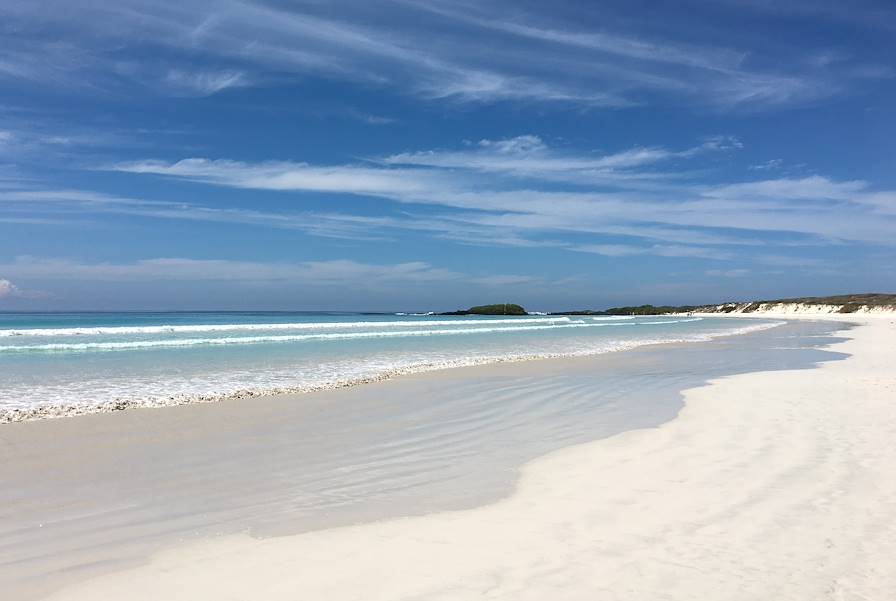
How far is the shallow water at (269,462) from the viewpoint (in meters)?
4.61

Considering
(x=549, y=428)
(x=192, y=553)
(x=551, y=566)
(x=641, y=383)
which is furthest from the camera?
(x=641, y=383)

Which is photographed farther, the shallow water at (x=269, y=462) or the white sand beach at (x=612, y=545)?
the shallow water at (x=269, y=462)

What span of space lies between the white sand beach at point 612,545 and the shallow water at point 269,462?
15.8 inches

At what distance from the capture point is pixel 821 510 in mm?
4859

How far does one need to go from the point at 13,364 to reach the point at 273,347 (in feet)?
31.2

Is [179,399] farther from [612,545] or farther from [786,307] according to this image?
[786,307]

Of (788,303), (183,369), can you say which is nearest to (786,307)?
(788,303)

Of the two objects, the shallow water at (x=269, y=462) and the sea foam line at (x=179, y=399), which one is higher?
the sea foam line at (x=179, y=399)

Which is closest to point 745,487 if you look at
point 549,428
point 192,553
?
point 549,428

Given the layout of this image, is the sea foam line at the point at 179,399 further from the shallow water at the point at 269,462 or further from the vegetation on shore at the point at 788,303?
the vegetation on shore at the point at 788,303

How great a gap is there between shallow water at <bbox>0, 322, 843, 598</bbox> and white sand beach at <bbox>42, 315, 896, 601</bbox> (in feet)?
1.32

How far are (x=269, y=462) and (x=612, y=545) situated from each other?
403 cm

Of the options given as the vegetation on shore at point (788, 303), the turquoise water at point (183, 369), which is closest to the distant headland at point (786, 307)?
the vegetation on shore at point (788, 303)

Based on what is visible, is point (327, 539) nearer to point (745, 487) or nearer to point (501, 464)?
point (501, 464)
